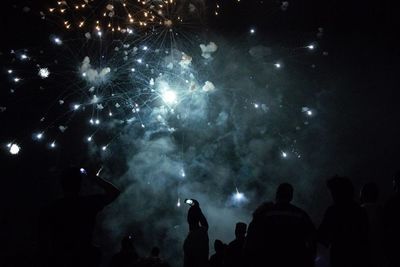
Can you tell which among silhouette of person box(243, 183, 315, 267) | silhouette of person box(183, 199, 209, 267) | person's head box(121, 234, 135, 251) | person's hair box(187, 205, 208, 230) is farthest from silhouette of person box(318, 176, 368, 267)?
person's head box(121, 234, 135, 251)

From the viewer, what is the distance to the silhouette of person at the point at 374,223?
133 inches

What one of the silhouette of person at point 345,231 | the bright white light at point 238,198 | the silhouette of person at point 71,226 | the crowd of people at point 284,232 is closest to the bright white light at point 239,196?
the bright white light at point 238,198

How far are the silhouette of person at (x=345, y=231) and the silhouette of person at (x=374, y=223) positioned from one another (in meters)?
0.17

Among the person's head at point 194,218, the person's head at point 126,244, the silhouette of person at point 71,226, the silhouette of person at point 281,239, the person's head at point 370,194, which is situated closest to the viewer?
the silhouette of person at point 71,226

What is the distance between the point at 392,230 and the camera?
3.45 metres

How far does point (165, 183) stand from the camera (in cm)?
2312

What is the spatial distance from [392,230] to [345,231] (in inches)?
20.6

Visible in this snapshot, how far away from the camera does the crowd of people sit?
303 centimetres

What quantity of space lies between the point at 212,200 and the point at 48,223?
740 inches

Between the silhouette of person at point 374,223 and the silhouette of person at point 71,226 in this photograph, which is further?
the silhouette of person at point 374,223

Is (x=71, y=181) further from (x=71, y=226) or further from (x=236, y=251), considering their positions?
(x=236, y=251)

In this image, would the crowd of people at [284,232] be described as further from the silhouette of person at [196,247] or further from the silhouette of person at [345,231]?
the silhouette of person at [196,247]

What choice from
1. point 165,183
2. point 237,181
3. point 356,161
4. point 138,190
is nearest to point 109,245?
point 138,190

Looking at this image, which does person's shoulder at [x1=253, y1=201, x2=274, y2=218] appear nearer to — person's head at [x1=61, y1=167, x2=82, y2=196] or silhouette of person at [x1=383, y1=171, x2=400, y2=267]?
silhouette of person at [x1=383, y1=171, x2=400, y2=267]
